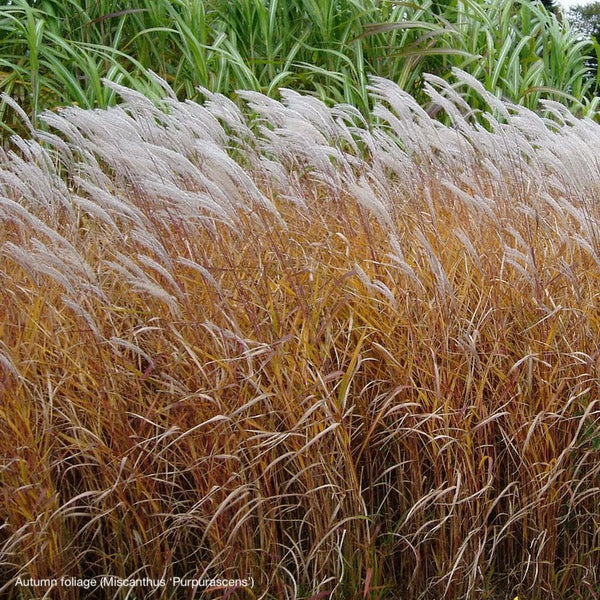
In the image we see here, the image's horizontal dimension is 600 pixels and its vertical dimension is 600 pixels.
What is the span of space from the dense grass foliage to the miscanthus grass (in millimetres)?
2802

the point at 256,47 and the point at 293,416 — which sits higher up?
the point at 293,416

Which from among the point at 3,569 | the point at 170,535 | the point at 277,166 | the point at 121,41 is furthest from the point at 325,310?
the point at 121,41

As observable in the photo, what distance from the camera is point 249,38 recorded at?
5406 mm

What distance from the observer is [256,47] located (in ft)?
18.2

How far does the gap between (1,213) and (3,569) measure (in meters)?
0.98

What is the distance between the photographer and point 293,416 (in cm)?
196

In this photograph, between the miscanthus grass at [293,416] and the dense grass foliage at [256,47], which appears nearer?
the miscanthus grass at [293,416]

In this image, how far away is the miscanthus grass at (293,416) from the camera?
195cm

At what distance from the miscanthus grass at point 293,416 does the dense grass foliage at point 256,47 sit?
2802 millimetres

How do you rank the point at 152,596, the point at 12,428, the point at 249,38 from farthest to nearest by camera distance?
the point at 249,38 → the point at 152,596 → the point at 12,428

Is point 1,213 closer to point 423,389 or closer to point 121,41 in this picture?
point 423,389

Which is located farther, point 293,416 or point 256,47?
point 256,47

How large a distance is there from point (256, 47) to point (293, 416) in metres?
4.12

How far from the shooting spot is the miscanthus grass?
1953mm
